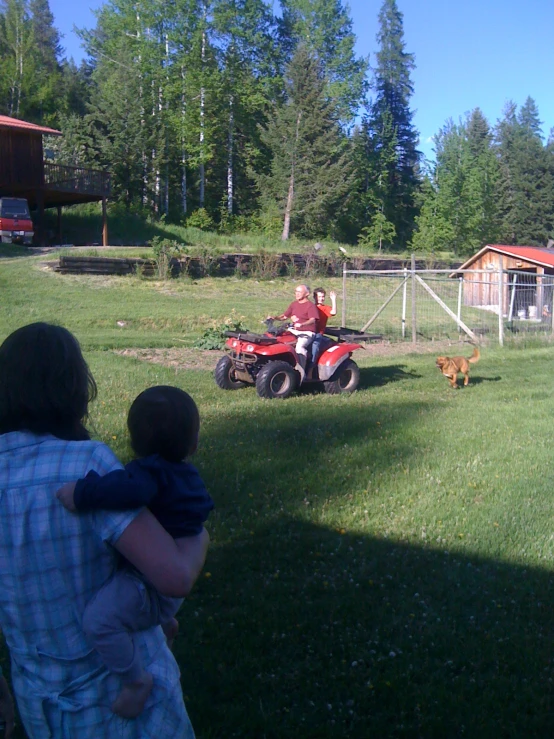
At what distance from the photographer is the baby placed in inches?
75.8

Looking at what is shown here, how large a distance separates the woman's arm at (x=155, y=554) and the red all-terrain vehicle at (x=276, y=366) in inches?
343

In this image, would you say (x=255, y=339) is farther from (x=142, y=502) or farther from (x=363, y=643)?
(x=142, y=502)

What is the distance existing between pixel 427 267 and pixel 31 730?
119ft

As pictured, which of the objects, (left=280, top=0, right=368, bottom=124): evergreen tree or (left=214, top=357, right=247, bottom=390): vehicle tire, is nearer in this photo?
(left=214, top=357, right=247, bottom=390): vehicle tire

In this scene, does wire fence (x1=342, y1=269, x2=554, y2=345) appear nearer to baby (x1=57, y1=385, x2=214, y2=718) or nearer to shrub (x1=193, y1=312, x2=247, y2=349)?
shrub (x1=193, y1=312, x2=247, y2=349)

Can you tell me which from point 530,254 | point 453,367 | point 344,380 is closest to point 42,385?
point 344,380

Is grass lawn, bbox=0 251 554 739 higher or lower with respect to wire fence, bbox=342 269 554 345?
lower

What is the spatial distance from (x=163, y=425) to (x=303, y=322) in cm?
920

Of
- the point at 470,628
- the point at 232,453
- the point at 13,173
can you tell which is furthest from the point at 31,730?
the point at 13,173

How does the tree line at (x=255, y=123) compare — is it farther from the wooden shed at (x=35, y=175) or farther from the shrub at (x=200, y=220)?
the wooden shed at (x=35, y=175)

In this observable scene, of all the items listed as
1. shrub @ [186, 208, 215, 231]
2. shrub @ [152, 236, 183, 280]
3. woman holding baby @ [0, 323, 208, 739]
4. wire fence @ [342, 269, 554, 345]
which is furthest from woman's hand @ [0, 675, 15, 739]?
shrub @ [186, 208, 215, 231]

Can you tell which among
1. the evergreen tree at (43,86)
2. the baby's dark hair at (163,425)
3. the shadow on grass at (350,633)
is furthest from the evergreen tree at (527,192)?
the baby's dark hair at (163,425)

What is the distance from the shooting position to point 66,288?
2314 centimetres

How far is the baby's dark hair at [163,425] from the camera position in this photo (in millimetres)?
2225
